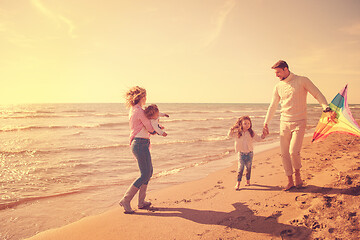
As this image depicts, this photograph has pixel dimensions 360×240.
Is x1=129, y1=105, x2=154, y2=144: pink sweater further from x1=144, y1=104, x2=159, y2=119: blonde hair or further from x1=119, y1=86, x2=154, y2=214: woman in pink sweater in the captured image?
x1=144, y1=104, x2=159, y2=119: blonde hair

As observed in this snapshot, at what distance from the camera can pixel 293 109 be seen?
405cm

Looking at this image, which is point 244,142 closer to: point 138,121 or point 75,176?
point 138,121

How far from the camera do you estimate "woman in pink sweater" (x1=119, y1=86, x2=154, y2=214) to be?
146 inches

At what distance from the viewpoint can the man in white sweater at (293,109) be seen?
13.1 feet

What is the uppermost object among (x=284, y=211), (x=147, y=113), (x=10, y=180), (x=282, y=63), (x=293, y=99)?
(x=282, y=63)

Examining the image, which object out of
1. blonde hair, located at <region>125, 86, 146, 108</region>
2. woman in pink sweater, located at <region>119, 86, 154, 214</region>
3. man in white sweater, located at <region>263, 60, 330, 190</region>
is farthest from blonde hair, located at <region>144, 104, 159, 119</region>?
man in white sweater, located at <region>263, 60, 330, 190</region>

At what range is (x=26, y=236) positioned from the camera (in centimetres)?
327

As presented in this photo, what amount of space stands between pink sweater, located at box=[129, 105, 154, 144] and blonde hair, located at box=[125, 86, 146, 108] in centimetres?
12

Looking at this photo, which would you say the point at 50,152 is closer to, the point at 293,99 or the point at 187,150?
the point at 187,150

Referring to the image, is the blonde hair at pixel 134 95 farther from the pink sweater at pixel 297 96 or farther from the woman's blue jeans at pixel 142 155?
the pink sweater at pixel 297 96

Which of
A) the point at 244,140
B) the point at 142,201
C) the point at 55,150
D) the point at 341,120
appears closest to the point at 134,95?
the point at 142,201

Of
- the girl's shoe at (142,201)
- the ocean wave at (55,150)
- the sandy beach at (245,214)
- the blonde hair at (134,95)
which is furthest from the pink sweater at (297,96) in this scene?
the ocean wave at (55,150)

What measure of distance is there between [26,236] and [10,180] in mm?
3488

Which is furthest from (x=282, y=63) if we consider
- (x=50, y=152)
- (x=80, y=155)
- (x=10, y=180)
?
(x=50, y=152)
